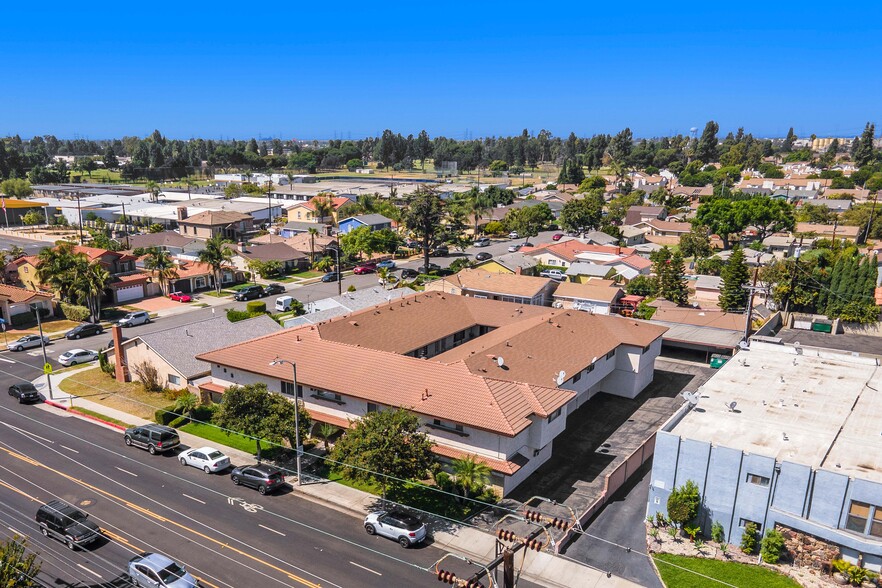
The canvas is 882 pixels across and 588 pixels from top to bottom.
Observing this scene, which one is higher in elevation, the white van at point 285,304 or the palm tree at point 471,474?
the palm tree at point 471,474

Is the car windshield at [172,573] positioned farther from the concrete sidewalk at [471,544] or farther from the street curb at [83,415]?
the street curb at [83,415]

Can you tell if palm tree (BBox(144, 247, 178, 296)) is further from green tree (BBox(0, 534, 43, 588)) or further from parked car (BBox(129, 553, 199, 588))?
green tree (BBox(0, 534, 43, 588))

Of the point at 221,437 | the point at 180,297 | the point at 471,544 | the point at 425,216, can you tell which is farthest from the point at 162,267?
the point at 471,544

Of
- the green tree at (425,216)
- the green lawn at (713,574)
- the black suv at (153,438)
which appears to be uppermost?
the green tree at (425,216)

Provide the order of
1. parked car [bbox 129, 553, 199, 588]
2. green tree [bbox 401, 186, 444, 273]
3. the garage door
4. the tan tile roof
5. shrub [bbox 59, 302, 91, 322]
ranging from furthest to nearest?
1. green tree [bbox 401, 186, 444, 273]
2. the garage door
3. the tan tile roof
4. shrub [bbox 59, 302, 91, 322]
5. parked car [bbox 129, 553, 199, 588]

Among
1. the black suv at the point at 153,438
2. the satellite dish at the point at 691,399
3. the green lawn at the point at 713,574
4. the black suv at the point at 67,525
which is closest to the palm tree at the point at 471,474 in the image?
the green lawn at the point at 713,574

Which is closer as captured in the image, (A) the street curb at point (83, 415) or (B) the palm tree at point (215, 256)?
(A) the street curb at point (83, 415)

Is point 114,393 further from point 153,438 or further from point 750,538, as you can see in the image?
point 750,538

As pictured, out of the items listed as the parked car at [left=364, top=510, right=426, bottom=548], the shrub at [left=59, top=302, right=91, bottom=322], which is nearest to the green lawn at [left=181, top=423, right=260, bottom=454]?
the parked car at [left=364, top=510, right=426, bottom=548]
